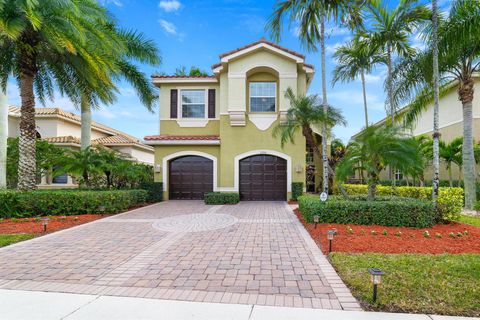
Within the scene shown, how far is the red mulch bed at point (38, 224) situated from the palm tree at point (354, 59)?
14522mm

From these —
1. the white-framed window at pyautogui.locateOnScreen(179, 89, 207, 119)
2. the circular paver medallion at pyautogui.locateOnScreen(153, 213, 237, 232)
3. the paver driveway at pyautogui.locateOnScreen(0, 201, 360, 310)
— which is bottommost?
the paver driveway at pyautogui.locateOnScreen(0, 201, 360, 310)

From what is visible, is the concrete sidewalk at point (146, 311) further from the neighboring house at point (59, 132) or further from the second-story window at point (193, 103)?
the neighboring house at point (59, 132)

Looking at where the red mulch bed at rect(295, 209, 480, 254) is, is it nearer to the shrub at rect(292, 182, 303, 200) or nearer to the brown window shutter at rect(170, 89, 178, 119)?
the shrub at rect(292, 182, 303, 200)

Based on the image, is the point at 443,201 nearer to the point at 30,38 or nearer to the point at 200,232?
the point at 200,232

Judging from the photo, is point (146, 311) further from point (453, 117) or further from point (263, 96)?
point (453, 117)

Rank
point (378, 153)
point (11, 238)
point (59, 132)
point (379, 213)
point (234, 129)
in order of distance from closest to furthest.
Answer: point (11, 238)
point (379, 213)
point (378, 153)
point (234, 129)
point (59, 132)

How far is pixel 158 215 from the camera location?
11.0 metres

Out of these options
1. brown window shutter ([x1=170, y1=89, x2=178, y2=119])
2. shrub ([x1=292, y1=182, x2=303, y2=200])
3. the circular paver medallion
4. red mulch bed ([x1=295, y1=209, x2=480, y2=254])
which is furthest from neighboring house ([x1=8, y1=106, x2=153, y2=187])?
red mulch bed ([x1=295, y1=209, x2=480, y2=254])

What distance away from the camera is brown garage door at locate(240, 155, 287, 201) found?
15961 millimetres

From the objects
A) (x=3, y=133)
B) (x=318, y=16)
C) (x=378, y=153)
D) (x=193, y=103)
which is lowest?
(x=378, y=153)

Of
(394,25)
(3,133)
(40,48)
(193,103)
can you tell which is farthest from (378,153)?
(3,133)

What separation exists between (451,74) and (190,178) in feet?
50.7

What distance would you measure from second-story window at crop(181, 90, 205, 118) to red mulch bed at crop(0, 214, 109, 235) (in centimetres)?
890

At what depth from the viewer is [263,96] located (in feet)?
53.0
